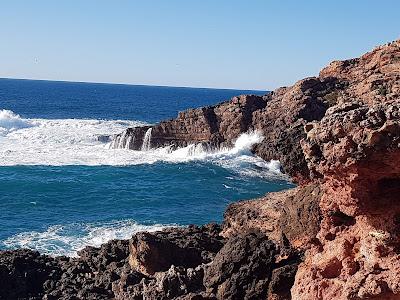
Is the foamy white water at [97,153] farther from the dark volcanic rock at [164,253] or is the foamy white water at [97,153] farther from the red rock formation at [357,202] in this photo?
the red rock formation at [357,202]

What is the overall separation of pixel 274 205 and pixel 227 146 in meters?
33.5

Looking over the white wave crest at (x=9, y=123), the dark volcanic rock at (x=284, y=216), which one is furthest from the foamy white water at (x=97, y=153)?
the dark volcanic rock at (x=284, y=216)

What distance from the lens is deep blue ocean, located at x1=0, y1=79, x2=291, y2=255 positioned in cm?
3306

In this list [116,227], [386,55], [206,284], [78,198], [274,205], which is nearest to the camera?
[206,284]

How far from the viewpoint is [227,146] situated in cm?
5750

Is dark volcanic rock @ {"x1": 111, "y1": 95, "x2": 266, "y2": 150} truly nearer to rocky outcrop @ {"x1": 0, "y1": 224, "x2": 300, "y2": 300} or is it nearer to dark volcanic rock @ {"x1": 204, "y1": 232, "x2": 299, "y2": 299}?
rocky outcrop @ {"x1": 0, "y1": 224, "x2": 300, "y2": 300}

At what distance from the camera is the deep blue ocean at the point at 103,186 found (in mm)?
33062

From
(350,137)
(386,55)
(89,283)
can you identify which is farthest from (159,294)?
(386,55)

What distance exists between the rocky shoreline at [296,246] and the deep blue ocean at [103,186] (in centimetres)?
745

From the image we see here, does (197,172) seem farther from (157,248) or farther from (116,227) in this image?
(157,248)

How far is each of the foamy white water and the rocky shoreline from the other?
28.9m

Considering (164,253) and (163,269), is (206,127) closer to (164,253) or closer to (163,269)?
(164,253)

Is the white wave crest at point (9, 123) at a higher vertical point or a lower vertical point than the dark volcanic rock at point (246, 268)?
lower

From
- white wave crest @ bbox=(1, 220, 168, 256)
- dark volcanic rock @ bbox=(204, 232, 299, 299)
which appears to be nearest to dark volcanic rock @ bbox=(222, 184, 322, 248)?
dark volcanic rock @ bbox=(204, 232, 299, 299)
